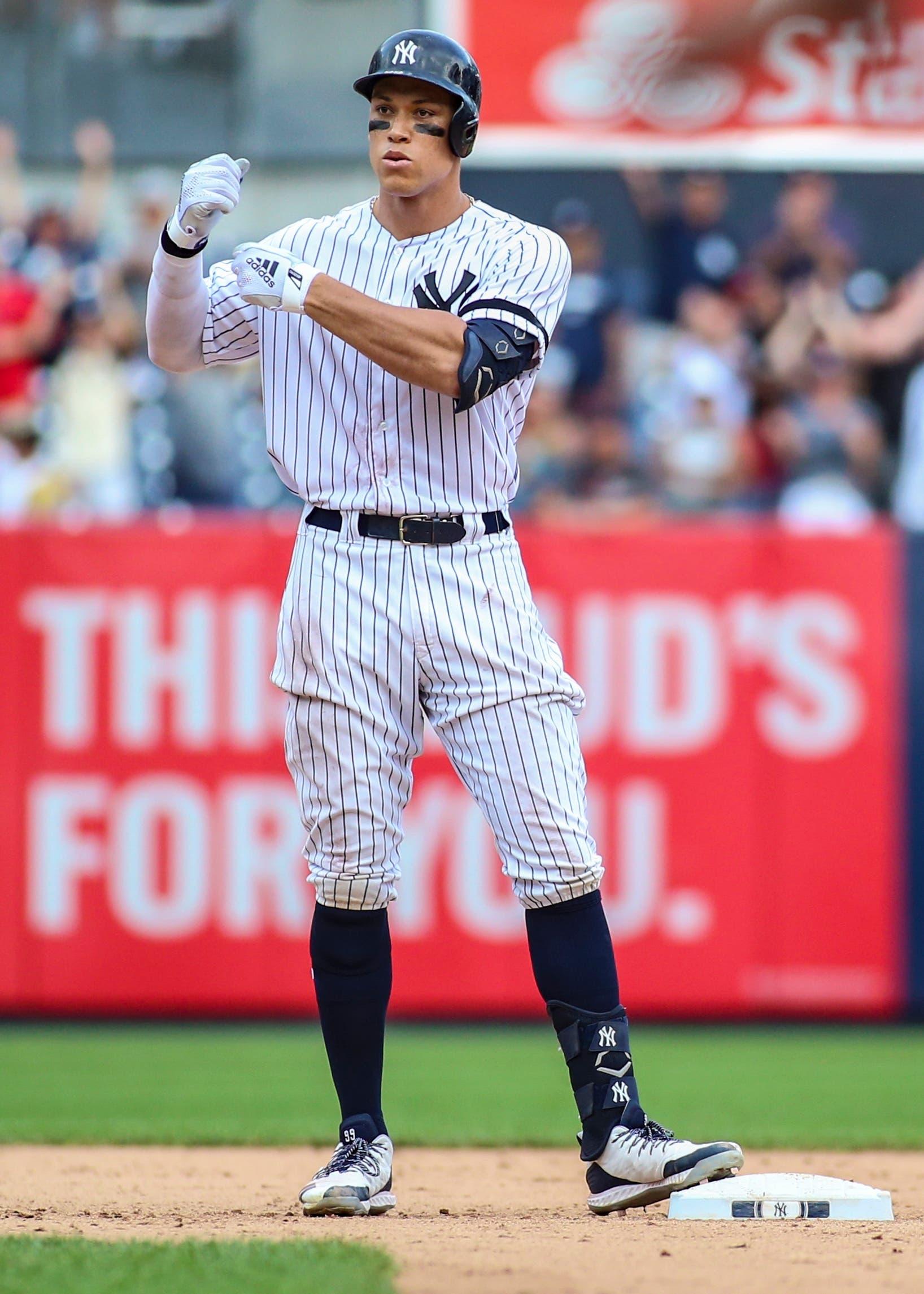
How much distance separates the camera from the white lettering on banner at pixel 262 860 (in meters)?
7.19

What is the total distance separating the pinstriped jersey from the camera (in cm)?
365

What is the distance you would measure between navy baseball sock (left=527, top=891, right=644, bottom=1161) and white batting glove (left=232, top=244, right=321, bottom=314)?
122 centimetres

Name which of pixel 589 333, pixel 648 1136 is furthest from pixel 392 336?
pixel 589 333

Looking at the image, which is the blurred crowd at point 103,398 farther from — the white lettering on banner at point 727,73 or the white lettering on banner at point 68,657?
the white lettering on banner at point 727,73

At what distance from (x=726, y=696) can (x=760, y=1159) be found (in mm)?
2869

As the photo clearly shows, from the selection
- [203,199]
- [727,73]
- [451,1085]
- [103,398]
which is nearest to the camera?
[203,199]

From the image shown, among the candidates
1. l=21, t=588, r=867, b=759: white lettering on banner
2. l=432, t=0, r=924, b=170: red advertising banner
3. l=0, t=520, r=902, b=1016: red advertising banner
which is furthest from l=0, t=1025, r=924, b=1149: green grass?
l=432, t=0, r=924, b=170: red advertising banner

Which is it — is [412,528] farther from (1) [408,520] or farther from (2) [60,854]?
(2) [60,854]

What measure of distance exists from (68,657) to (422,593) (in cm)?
399

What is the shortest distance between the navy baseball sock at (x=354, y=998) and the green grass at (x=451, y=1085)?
1.23 m

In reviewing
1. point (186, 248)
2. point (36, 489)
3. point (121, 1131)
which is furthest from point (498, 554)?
point (36, 489)

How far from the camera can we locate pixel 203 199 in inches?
141

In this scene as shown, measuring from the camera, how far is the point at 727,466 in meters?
8.76

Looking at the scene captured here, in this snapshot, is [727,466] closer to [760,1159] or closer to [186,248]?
[760,1159]
